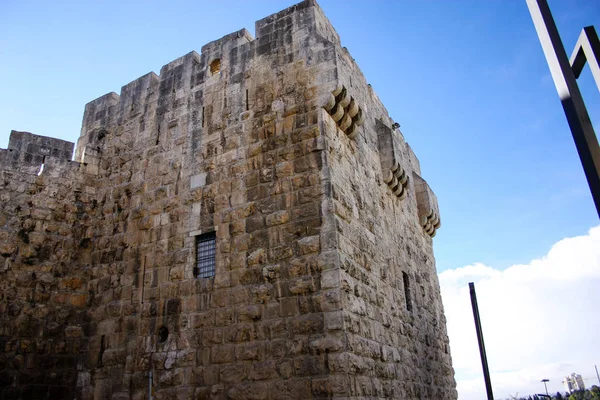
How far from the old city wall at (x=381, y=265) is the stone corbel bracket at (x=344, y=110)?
0.03m

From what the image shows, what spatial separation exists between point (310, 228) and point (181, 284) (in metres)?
2.06

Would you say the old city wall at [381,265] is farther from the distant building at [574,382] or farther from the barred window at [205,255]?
the distant building at [574,382]

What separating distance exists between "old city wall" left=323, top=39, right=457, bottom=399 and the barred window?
186 centimetres

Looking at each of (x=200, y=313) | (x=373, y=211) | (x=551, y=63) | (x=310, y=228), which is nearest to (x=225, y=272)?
(x=200, y=313)

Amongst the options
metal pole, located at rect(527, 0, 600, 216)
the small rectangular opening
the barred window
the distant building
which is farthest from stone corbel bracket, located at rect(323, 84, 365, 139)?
the distant building

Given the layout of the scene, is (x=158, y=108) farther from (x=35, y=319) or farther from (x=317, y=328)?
(x=317, y=328)

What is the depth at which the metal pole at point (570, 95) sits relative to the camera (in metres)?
1.87

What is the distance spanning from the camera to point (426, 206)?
11.4 m

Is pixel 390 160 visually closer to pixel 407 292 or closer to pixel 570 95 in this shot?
pixel 407 292

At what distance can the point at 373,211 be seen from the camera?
7.82 metres

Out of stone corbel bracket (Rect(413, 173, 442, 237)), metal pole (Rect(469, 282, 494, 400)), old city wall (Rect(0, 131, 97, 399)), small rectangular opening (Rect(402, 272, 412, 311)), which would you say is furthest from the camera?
metal pole (Rect(469, 282, 494, 400))

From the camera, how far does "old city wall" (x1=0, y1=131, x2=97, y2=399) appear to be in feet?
25.2

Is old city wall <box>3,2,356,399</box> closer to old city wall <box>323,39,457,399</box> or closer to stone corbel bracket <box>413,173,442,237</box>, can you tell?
old city wall <box>323,39,457,399</box>

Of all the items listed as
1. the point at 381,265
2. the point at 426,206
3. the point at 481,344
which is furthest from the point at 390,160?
the point at 481,344
